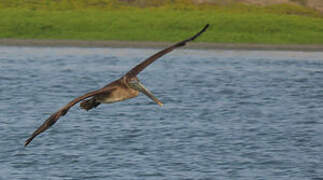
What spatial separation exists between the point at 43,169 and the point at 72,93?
1697 cm

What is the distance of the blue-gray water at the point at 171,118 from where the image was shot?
22.2 m

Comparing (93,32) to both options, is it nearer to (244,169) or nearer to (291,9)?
(291,9)

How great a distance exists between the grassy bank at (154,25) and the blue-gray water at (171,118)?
3767 mm

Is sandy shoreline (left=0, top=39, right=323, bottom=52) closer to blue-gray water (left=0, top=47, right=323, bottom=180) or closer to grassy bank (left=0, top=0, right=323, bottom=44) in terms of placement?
grassy bank (left=0, top=0, right=323, bottom=44)

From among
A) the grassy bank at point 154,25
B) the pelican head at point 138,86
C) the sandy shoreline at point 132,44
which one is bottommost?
the sandy shoreline at point 132,44

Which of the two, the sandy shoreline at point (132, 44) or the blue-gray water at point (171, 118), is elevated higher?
the blue-gray water at point (171, 118)

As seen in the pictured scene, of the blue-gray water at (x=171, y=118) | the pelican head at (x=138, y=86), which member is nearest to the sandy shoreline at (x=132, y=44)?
the blue-gray water at (x=171, y=118)

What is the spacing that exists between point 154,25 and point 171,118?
97.4 feet

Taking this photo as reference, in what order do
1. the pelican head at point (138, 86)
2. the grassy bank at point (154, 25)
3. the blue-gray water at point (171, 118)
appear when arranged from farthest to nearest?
1. the grassy bank at point (154, 25)
2. the blue-gray water at point (171, 118)
3. the pelican head at point (138, 86)

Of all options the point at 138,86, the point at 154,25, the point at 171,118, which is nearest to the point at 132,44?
the point at 154,25

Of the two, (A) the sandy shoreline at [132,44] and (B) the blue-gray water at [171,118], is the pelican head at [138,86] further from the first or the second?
(A) the sandy shoreline at [132,44]

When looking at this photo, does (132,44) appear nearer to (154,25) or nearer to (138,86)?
(154,25)

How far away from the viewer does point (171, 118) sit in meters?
31.2

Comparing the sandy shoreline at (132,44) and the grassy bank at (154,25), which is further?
the grassy bank at (154,25)
